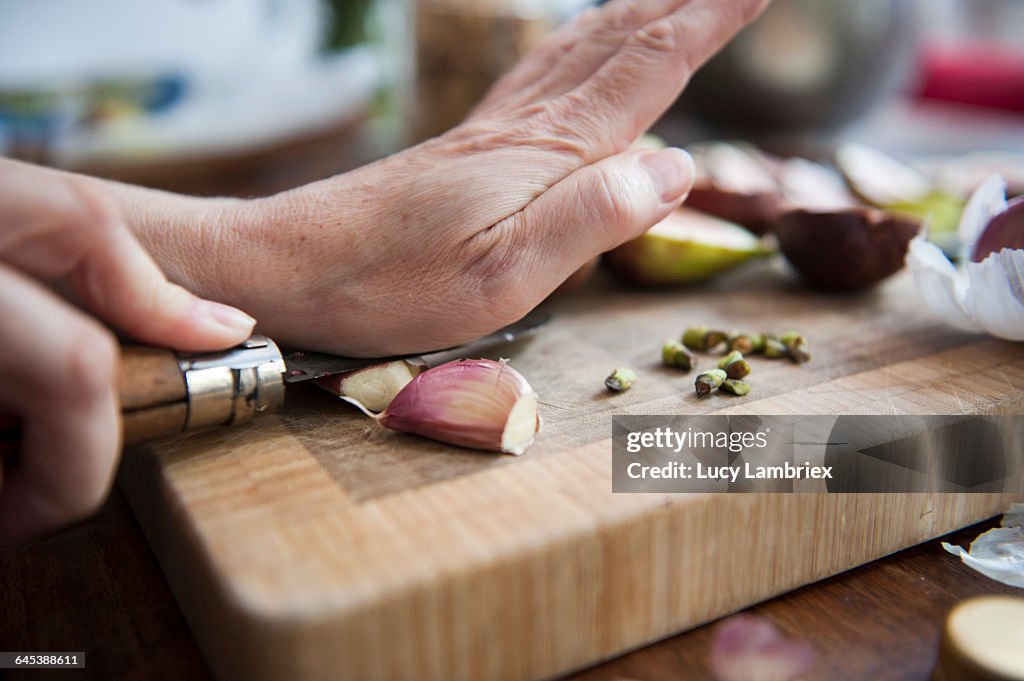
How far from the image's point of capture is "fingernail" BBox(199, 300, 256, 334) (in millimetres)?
640

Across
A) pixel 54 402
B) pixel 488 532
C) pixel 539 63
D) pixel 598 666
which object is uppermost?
pixel 539 63

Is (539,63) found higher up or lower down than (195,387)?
higher up

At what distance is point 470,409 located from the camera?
0.68 m

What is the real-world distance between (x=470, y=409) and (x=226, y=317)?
19 cm

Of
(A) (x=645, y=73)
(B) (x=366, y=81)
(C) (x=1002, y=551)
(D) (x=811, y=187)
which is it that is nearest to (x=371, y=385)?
(A) (x=645, y=73)

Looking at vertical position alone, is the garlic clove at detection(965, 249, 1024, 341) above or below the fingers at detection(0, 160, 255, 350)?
below

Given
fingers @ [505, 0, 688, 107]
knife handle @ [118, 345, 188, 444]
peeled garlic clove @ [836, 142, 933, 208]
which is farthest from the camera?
peeled garlic clove @ [836, 142, 933, 208]

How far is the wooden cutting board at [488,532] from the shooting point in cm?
52

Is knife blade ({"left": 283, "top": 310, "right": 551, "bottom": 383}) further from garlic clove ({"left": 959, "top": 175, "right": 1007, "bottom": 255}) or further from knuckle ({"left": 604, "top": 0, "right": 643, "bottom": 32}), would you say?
garlic clove ({"left": 959, "top": 175, "right": 1007, "bottom": 255})

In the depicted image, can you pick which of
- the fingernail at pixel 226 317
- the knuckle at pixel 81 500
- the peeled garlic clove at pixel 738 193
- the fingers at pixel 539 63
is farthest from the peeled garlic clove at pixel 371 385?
the peeled garlic clove at pixel 738 193

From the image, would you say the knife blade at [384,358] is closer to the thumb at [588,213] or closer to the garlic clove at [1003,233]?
the thumb at [588,213]

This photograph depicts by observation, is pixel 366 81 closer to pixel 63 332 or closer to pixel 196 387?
pixel 196 387

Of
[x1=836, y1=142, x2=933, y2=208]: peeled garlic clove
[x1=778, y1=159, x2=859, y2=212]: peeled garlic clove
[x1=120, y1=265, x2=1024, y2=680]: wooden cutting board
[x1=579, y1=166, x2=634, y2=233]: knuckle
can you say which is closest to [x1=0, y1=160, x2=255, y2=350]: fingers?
[x1=120, y1=265, x2=1024, y2=680]: wooden cutting board

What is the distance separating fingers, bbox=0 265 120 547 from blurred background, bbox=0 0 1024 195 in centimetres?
135
